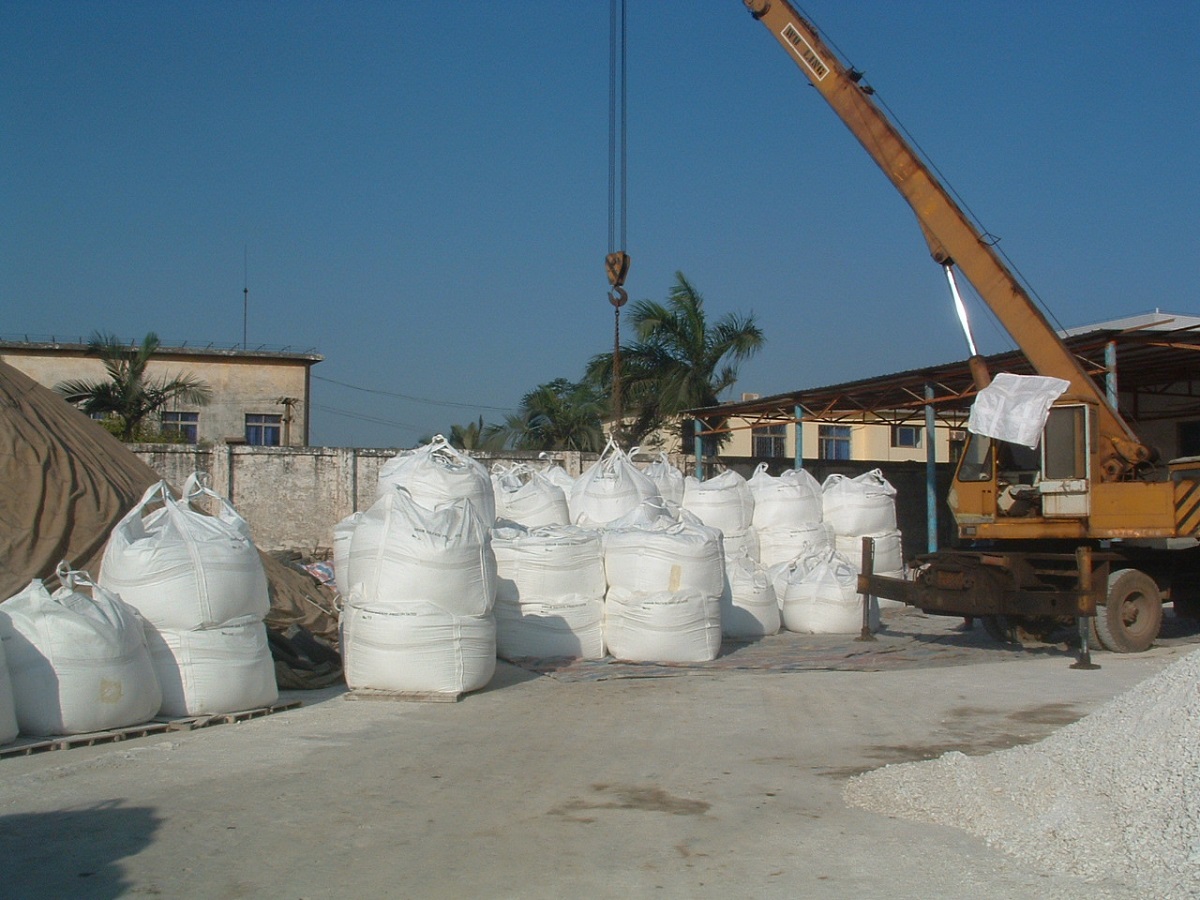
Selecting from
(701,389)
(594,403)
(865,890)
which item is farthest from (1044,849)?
(594,403)

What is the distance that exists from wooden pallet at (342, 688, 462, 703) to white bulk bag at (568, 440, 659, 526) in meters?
4.66

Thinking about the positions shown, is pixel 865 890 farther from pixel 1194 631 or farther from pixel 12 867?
pixel 1194 631

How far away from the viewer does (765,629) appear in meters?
11.4

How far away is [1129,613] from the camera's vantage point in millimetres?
10883

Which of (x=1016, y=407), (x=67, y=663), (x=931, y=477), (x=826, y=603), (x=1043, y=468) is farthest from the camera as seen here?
(x=931, y=477)

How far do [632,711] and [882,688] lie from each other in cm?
220

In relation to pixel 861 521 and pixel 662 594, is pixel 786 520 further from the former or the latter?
pixel 662 594

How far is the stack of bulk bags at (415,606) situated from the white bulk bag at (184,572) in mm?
752

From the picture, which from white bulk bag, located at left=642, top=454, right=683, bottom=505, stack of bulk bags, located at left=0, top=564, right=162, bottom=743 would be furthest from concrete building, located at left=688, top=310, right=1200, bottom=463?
stack of bulk bags, located at left=0, top=564, right=162, bottom=743

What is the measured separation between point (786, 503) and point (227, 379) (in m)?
22.8

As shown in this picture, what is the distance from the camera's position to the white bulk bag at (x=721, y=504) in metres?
13.7

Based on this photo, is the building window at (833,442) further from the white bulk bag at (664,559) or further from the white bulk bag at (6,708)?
the white bulk bag at (6,708)

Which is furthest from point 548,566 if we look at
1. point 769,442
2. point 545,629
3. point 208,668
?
point 769,442

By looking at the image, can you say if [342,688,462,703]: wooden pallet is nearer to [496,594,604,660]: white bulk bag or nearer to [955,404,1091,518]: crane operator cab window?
[496,594,604,660]: white bulk bag
